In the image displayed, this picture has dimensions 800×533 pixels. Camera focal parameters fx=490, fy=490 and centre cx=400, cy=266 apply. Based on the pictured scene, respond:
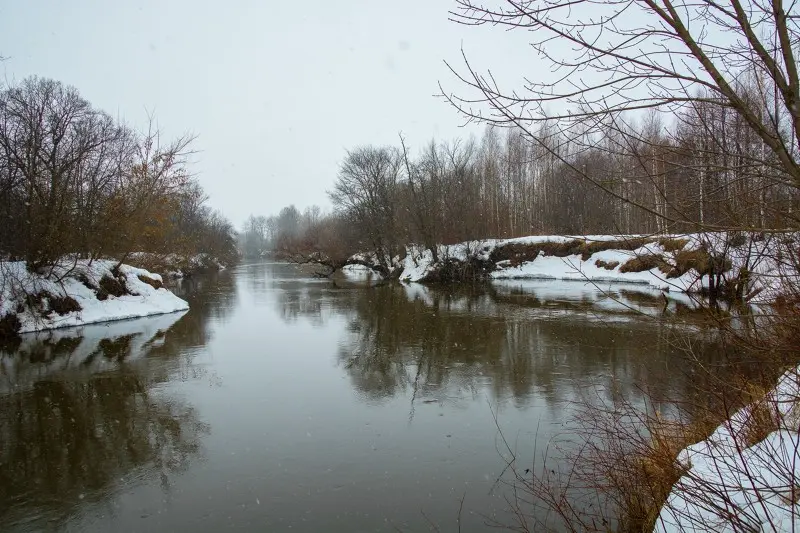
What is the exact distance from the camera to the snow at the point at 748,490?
7.97 ft

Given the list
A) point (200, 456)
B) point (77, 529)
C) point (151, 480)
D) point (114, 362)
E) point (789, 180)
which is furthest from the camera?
point (114, 362)

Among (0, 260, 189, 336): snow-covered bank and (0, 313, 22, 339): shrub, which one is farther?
(0, 260, 189, 336): snow-covered bank

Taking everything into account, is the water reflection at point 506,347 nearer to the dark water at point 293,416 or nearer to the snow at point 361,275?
the dark water at point 293,416

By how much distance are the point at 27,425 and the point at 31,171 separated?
12.9m

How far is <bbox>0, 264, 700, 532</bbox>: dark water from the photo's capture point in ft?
15.6

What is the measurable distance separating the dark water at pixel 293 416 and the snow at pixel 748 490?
0.92 m

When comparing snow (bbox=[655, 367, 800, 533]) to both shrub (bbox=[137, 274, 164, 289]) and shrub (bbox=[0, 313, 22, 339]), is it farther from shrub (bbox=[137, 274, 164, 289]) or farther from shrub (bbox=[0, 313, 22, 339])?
shrub (bbox=[137, 274, 164, 289])

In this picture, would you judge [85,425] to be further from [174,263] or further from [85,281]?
[174,263]

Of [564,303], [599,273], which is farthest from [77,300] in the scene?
[599,273]

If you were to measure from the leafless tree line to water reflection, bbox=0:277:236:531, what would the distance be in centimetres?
485

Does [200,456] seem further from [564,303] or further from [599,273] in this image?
[599,273]

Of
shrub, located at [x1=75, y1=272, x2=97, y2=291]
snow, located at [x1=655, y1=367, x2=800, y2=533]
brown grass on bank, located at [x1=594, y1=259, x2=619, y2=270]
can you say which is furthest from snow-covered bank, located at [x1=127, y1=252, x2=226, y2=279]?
snow, located at [x1=655, y1=367, x2=800, y2=533]

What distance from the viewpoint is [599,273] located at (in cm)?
2867

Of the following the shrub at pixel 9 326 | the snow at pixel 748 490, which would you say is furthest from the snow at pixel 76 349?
the snow at pixel 748 490
